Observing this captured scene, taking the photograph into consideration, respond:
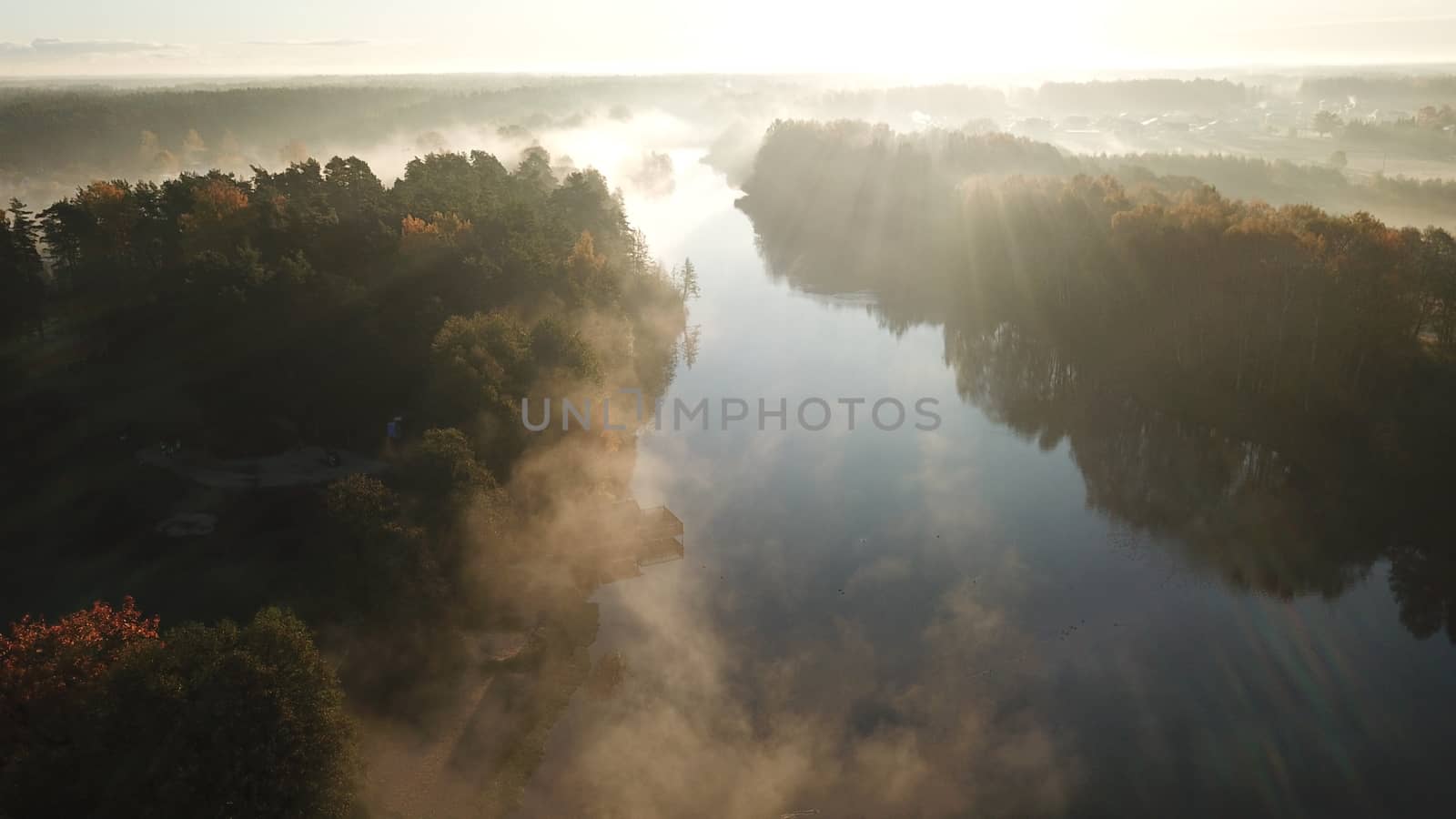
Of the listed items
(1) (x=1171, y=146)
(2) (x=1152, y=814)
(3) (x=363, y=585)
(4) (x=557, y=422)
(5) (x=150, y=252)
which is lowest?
(2) (x=1152, y=814)

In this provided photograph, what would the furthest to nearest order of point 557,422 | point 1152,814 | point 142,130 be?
point 142,130, point 557,422, point 1152,814

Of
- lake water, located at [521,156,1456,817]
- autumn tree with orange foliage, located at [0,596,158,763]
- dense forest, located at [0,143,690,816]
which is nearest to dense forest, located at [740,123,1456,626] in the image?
lake water, located at [521,156,1456,817]

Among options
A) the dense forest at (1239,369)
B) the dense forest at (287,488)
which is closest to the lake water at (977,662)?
the dense forest at (1239,369)

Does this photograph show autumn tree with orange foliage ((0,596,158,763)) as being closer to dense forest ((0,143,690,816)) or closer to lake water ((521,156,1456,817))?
dense forest ((0,143,690,816))

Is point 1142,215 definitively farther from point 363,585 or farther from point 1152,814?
point 363,585

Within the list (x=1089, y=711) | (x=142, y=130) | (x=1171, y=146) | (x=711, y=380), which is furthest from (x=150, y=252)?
(x=1171, y=146)

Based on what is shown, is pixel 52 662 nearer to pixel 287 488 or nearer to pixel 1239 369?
pixel 287 488
